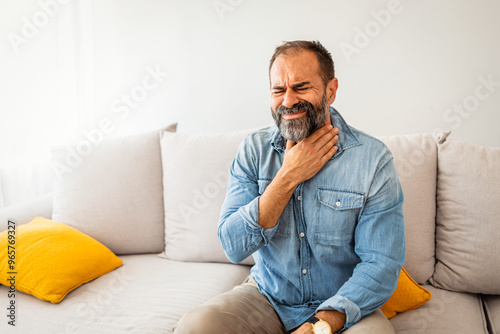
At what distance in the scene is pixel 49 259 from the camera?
1534 mm

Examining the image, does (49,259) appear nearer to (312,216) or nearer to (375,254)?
(312,216)

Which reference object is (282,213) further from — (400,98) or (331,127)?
(400,98)

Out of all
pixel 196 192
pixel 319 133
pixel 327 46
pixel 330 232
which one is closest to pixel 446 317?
pixel 330 232

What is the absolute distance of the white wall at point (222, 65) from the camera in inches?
71.7

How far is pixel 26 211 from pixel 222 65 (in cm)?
123

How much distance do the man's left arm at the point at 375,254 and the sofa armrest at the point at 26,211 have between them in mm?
1460

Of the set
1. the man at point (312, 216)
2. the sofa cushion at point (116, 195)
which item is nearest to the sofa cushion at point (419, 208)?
the man at point (312, 216)

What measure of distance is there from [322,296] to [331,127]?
53cm

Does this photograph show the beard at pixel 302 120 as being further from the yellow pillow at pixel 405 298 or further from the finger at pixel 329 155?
the yellow pillow at pixel 405 298

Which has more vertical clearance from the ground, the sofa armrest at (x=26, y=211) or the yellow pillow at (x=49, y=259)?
the sofa armrest at (x=26, y=211)

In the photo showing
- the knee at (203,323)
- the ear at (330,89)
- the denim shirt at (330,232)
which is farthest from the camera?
the ear at (330,89)

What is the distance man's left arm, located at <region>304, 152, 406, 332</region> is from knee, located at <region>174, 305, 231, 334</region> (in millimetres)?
272

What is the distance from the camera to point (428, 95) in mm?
1873

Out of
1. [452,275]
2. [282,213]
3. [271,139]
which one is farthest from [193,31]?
[452,275]
